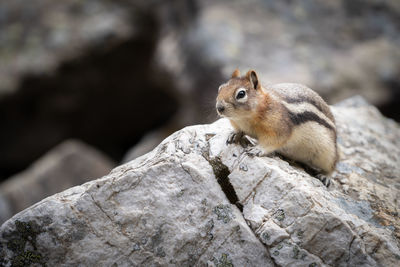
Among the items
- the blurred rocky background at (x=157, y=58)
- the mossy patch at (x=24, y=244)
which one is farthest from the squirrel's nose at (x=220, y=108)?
the blurred rocky background at (x=157, y=58)

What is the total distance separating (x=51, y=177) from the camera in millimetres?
7258

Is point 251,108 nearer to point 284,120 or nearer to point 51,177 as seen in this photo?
point 284,120

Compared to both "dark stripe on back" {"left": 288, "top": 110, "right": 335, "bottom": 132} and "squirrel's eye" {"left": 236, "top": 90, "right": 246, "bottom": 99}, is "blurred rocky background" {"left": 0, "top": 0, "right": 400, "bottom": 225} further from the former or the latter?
"squirrel's eye" {"left": 236, "top": 90, "right": 246, "bottom": 99}

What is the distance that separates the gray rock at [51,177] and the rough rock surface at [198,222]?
4160mm

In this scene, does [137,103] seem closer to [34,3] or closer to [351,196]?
[34,3]

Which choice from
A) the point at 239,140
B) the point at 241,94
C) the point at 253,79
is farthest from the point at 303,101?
the point at 239,140

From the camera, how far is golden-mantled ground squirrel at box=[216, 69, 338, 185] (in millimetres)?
3740

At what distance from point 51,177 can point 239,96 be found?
500 cm

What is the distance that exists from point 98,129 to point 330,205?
813cm

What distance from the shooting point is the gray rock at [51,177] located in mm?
6910

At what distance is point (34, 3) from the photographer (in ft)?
31.3

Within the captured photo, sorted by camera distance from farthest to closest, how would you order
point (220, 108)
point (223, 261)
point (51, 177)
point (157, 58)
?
point (157, 58)
point (51, 177)
point (220, 108)
point (223, 261)

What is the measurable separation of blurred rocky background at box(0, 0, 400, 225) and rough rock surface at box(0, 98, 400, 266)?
15.7ft

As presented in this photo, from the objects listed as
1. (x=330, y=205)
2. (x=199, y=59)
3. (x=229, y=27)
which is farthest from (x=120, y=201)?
(x=229, y=27)
